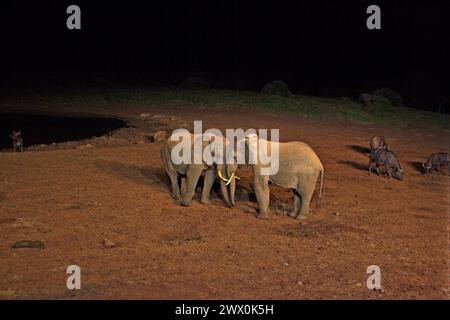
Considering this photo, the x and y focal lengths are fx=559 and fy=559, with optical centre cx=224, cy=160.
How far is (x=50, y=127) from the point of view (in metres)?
19.0

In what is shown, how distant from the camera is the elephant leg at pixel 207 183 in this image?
891 centimetres

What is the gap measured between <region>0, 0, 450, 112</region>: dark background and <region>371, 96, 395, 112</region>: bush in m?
7.27

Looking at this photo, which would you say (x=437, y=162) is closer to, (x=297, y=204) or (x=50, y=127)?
(x=297, y=204)

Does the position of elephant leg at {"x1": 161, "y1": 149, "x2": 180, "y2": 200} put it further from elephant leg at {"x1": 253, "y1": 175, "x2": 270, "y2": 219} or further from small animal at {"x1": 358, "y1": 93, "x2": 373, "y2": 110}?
small animal at {"x1": 358, "y1": 93, "x2": 373, "y2": 110}

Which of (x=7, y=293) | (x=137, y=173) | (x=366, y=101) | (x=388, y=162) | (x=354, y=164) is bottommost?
(x=7, y=293)

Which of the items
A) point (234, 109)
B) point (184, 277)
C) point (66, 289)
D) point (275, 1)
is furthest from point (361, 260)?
point (275, 1)

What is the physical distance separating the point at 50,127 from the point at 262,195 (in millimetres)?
12544

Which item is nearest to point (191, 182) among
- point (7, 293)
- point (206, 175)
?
point (206, 175)

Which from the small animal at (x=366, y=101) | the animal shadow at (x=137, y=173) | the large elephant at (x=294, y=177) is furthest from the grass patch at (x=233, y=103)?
the large elephant at (x=294, y=177)

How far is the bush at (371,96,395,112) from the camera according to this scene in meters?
24.8

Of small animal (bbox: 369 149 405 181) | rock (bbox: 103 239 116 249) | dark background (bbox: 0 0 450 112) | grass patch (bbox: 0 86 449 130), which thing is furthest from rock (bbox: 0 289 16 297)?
dark background (bbox: 0 0 450 112)

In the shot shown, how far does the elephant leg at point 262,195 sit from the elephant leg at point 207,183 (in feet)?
2.73

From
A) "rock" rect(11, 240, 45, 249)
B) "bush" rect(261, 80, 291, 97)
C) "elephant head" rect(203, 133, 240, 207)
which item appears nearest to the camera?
"rock" rect(11, 240, 45, 249)

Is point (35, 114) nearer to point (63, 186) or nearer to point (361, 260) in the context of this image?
point (63, 186)
